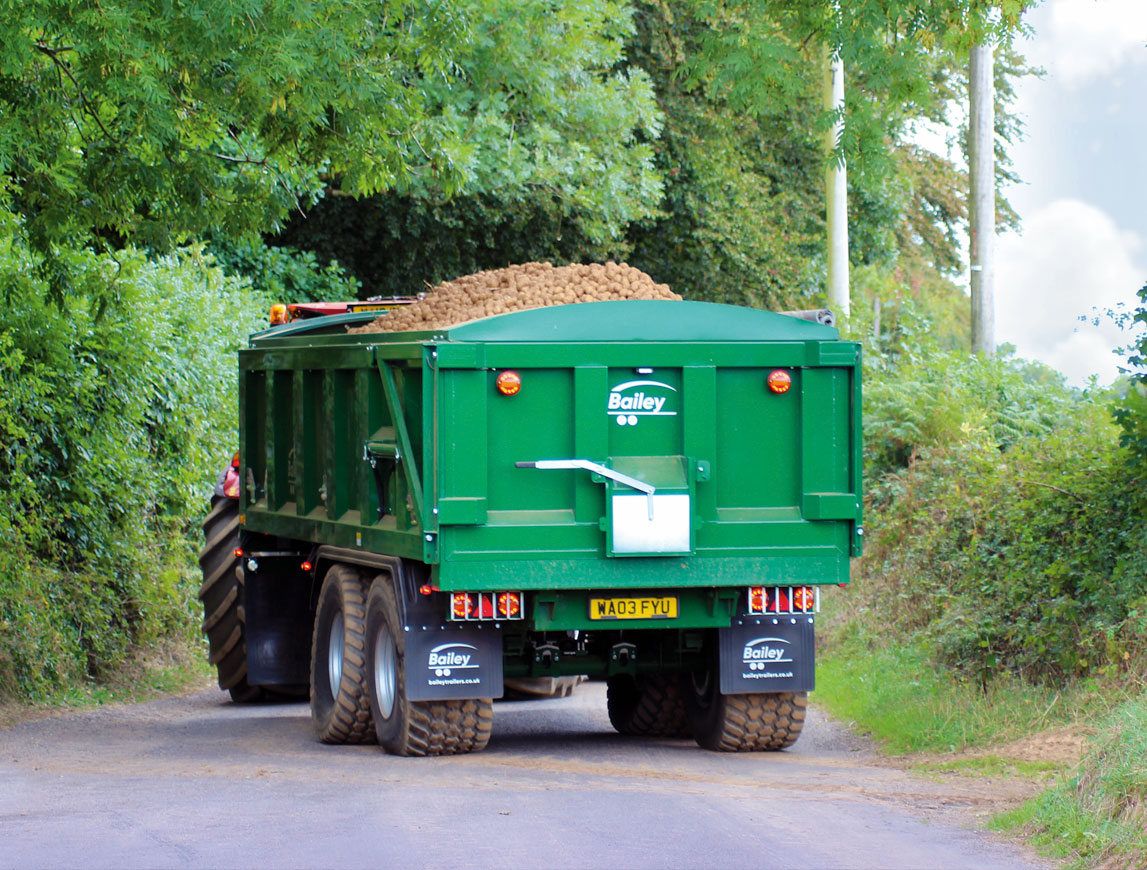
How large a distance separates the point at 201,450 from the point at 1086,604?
9.23m

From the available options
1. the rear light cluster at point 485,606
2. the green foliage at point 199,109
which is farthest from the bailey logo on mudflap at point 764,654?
the green foliage at point 199,109

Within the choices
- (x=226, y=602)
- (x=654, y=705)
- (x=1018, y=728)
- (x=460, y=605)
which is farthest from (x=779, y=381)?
(x=226, y=602)

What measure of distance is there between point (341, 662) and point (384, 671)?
0.60 metres

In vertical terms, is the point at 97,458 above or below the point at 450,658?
above

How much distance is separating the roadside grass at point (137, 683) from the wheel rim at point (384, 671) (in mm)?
3579

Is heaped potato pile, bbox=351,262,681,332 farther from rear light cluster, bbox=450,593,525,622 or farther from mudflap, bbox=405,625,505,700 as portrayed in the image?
mudflap, bbox=405,625,505,700

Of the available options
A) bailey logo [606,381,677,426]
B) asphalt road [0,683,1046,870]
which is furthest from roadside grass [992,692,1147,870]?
bailey logo [606,381,677,426]

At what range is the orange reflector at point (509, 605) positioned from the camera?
9.41m

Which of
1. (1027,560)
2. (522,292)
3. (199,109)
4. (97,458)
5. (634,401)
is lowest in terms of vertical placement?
(1027,560)

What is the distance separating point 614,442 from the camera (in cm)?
932

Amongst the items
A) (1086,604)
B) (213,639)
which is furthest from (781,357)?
(213,639)

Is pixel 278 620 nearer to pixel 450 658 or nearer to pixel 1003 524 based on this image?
pixel 450 658

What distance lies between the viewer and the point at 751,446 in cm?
952

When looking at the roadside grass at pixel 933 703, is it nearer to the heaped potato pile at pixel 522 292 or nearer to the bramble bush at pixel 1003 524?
the bramble bush at pixel 1003 524
